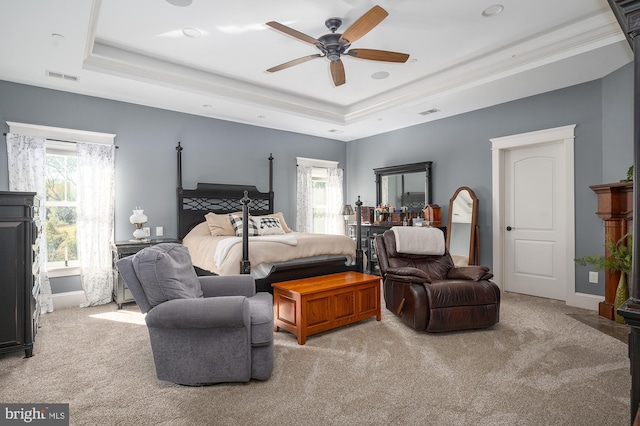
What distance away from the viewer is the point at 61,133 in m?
4.38

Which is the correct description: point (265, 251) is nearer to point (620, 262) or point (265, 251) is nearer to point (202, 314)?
point (202, 314)

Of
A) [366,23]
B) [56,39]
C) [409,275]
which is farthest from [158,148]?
[409,275]

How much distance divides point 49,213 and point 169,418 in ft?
12.0

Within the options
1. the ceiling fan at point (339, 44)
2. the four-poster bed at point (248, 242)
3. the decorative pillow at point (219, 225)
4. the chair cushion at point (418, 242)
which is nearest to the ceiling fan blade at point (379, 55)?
the ceiling fan at point (339, 44)

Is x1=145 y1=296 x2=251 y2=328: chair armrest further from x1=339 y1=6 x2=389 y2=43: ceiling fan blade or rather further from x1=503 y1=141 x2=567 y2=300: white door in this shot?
x1=503 y1=141 x2=567 y2=300: white door

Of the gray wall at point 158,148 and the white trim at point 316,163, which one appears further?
the white trim at point 316,163

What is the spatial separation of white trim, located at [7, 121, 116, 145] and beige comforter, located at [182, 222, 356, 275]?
172 cm

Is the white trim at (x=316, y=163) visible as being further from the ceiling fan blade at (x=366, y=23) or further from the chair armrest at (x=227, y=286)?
the chair armrest at (x=227, y=286)

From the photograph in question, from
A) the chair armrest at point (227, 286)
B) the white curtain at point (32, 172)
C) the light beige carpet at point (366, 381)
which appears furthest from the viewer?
the white curtain at point (32, 172)

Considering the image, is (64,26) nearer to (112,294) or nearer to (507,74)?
(112,294)

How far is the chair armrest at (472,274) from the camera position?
356 centimetres

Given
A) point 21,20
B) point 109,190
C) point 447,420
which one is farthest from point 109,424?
point 109,190

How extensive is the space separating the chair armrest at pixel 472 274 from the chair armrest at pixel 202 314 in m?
2.38

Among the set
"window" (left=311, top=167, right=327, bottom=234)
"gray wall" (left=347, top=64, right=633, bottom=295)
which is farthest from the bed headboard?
"gray wall" (left=347, top=64, right=633, bottom=295)
